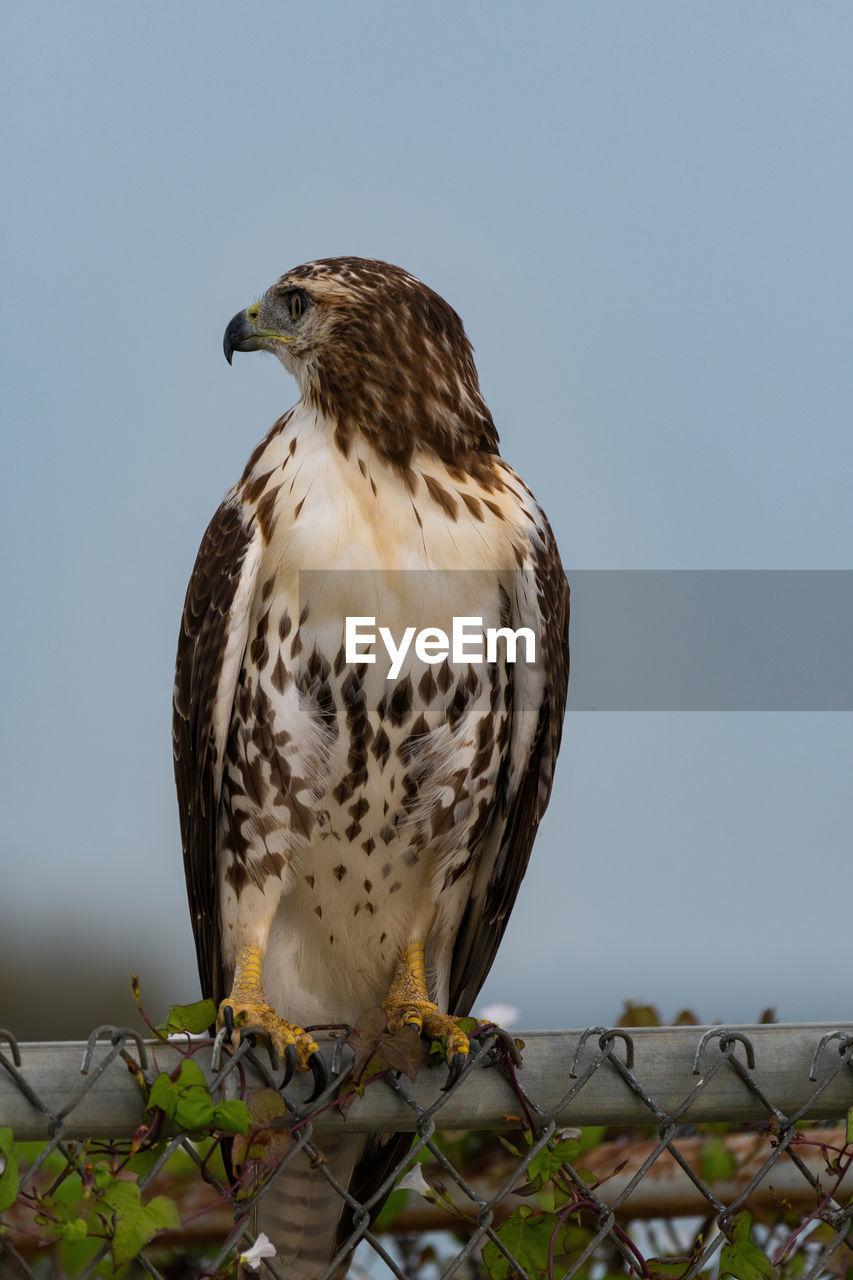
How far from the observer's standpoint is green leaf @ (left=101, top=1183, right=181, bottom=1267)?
1.39 m

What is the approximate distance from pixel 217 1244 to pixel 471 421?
67.9 inches

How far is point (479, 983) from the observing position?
3117 mm

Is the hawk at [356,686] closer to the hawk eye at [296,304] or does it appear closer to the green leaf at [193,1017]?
the hawk eye at [296,304]

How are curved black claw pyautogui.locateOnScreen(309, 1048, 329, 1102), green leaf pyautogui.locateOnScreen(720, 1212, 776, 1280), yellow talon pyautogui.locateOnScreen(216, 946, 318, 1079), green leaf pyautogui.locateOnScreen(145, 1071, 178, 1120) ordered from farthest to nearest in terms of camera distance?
yellow talon pyautogui.locateOnScreen(216, 946, 318, 1079) → green leaf pyautogui.locateOnScreen(720, 1212, 776, 1280) → curved black claw pyautogui.locateOnScreen(309, 1048, 329, 1102) → green leaf pyautogui.locateOnScreen(145, 1071, 178, 1120)

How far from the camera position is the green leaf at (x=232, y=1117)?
149 centimetres

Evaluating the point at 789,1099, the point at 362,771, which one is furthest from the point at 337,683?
the point at 789,1099

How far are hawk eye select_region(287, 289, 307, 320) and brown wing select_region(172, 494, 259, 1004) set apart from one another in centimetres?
41

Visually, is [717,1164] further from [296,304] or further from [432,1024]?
[296,304]

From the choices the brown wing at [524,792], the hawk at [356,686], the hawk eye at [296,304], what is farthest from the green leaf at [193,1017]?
the hawk eye at [296,304]

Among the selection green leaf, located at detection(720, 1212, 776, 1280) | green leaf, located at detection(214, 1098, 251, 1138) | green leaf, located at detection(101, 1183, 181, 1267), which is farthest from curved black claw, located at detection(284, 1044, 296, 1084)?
green leaf, located at detection(720, 1212, 776, 1280)

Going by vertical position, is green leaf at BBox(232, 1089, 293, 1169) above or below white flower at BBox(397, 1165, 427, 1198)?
above

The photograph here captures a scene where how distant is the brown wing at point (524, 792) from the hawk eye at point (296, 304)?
25.9 inches

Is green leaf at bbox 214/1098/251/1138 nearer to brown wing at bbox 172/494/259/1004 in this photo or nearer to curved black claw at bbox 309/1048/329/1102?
curved black claw at bbox 309/1048/329/1102

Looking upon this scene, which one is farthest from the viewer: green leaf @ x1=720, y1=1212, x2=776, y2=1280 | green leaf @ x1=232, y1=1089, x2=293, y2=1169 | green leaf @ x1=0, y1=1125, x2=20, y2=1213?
green leaf @ x1=720, y1=1212, x2=776, y2=1280
